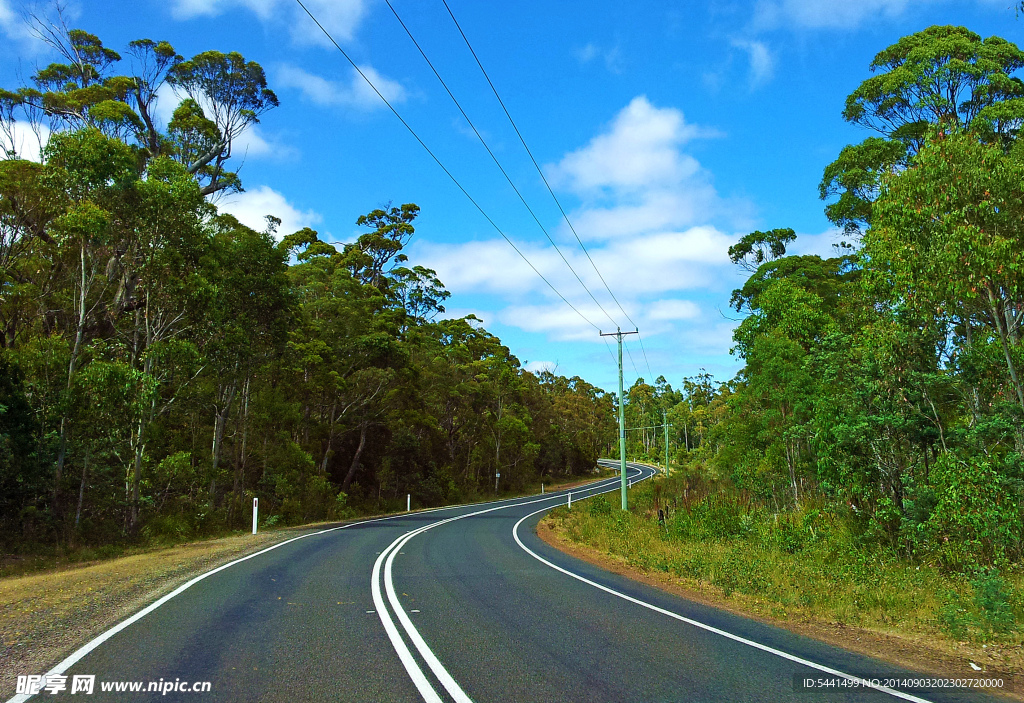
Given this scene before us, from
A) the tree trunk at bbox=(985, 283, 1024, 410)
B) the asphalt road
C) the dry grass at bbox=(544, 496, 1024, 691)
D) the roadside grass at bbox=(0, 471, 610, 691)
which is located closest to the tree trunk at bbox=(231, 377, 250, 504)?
the roadside grass at bbox=(0, 471, 610, 691)

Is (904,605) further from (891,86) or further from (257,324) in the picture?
(257,324)

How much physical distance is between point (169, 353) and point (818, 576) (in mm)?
19314

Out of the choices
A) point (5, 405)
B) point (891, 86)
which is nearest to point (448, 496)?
point (5, 405)

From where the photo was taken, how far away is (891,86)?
2303 cm

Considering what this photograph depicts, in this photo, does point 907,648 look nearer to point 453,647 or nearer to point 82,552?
point 453,647

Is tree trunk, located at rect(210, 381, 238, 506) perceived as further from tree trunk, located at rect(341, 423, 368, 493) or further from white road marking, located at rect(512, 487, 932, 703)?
white road marking, located at rect(512, 487, 932, 703)

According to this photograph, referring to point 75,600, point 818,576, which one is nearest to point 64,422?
point 75,600

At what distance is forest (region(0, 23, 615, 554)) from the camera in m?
18.2

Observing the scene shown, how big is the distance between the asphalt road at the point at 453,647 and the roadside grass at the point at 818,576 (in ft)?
4.86

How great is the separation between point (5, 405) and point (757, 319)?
31.8 metres

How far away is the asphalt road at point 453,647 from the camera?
5.42 meters

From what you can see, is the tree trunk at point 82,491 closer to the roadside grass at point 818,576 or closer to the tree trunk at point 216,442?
the tree trunk at point 216,442

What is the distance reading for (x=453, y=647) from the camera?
6809mm

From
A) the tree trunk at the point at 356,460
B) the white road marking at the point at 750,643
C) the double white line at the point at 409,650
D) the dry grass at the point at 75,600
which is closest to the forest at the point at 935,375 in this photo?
the white road marking at the point at 750,643
